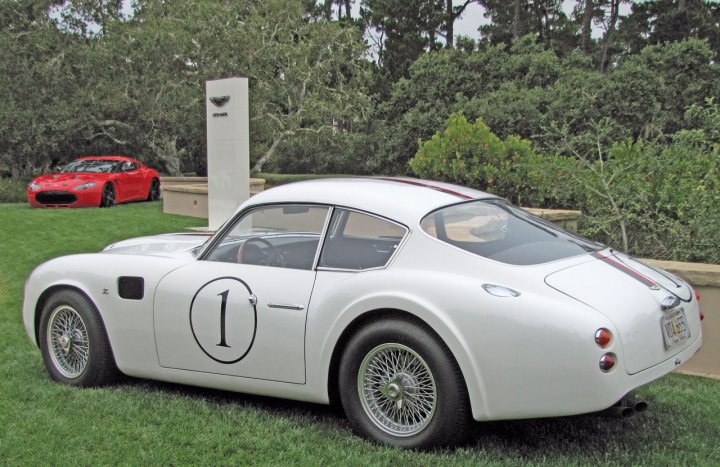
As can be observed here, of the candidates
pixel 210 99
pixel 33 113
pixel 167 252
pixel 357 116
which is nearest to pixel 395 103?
pixel 357 116

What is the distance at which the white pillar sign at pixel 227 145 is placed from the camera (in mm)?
14312

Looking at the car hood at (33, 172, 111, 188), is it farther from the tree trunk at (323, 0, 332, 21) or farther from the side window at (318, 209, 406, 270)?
the tree trunk at (323, 0, 332, 21)

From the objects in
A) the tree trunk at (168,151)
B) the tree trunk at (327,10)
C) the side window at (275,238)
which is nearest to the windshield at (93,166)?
the tree trunk at (168,151)

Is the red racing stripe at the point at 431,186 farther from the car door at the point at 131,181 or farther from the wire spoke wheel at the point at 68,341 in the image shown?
the car door at the point at 131,181

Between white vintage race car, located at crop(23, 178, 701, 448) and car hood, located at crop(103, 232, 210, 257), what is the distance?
0.04 meters

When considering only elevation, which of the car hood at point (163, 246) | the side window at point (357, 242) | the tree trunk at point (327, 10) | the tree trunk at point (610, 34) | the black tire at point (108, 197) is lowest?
the black tire at point (108, 197)

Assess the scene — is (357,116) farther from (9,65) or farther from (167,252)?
(167,252)

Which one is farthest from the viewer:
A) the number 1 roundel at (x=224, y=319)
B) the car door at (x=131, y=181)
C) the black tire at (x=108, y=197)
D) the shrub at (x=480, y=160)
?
the car door at (x=131, y=181)

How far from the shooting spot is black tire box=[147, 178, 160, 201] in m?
21.2

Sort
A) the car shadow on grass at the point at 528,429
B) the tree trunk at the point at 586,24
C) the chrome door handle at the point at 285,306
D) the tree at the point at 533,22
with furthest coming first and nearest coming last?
the tree at the point at 533,22, the tree trunk at the point at 586,24, the chrome door handle at the point at 285,306, the car shadow on grass at the point at 528,429

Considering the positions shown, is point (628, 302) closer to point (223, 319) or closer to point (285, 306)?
point (285, 306)

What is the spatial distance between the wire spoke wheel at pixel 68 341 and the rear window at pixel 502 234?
255 cm

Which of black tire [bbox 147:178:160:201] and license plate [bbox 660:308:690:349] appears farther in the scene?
black tire [bbox 147:178:160:201]

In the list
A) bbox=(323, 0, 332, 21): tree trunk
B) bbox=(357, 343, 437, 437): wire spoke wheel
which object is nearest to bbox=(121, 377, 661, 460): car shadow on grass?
bbox=(357, 343, 437, 437): wire spoke wheel
